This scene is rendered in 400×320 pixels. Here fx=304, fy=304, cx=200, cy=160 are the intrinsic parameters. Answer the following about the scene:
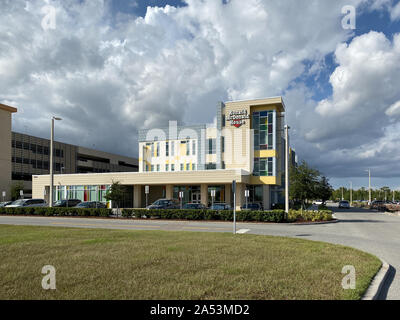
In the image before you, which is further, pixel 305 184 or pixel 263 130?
pixel 263 130

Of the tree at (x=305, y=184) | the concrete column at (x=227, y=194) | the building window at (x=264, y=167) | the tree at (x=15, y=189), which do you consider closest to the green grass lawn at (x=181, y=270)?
the tree at (x=305, y=184)

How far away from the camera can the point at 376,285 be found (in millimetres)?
6602

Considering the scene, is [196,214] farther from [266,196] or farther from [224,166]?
[266,196]

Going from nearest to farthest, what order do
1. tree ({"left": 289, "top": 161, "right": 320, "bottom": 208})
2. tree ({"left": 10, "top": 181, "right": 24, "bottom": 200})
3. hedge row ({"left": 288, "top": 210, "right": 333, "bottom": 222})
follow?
1. hedge row ({"left": 288, "top": 210, "right": 333, "bottom": 222})
2. tree ({"left": 289, "top": 161, "right": 320, "bottom": 208})
3. tree ({"left": 10, "top": 181, "right": 24, "bottom": 200})

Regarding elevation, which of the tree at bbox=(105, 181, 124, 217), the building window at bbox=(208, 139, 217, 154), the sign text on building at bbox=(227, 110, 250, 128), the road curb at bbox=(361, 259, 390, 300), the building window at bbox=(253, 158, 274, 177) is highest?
the sign text on building at bbox=(227, 110, 250, 128)

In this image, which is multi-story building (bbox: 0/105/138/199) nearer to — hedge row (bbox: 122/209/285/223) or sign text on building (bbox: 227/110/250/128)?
sign text on building (bbox: 227/110/250/128)

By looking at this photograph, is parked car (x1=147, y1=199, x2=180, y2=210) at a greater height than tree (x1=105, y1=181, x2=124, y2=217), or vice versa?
tree (x1=105, y1=181, x2=124, y2=217)

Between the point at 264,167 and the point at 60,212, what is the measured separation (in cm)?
2780

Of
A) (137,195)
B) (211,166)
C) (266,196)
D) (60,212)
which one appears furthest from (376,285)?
(137,195)

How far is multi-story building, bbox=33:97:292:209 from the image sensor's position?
42.7m

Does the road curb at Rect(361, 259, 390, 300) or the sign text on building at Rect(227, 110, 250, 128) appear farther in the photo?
the sign text on building at Rect(227, 110, 250, 128)

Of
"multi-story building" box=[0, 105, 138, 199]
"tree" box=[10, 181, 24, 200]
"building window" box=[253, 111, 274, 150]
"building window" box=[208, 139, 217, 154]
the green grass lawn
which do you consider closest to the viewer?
the green grass lawn

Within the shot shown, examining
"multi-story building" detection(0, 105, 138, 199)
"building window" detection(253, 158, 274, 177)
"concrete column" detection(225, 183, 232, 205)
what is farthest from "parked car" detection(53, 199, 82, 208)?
"multi-story building" detection(0, 105, 138, 199)
